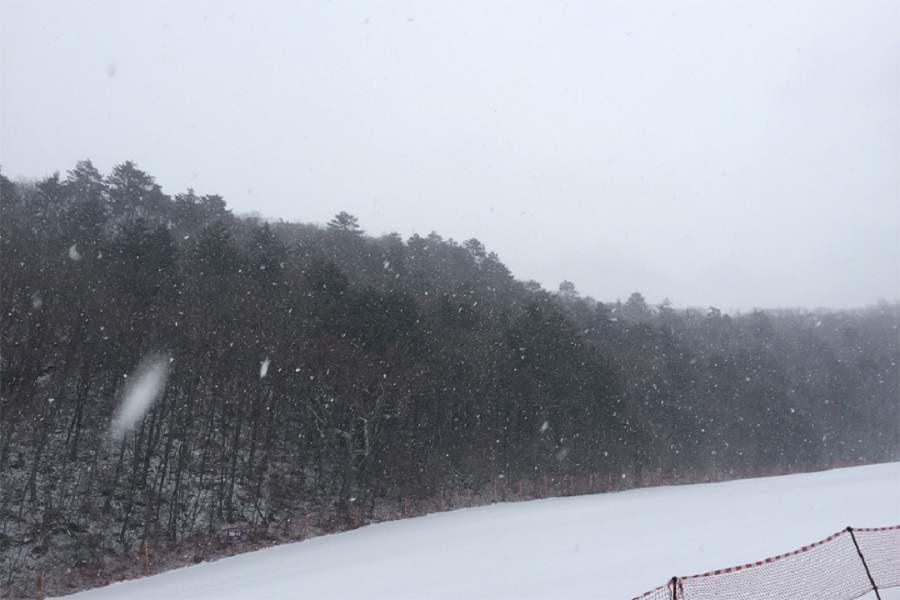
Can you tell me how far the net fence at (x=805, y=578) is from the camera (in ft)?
32.2

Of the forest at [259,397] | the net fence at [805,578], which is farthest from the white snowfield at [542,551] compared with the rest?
the forest at [259,397]

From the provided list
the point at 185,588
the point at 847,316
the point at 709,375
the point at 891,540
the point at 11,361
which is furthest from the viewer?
the point at 847,316

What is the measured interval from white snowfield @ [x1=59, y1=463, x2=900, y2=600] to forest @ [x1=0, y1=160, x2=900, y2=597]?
4.51m

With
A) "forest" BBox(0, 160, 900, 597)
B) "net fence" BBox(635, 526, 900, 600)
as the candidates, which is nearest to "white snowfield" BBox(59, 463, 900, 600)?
"net fence" BBox(635, 526, 900, 600)

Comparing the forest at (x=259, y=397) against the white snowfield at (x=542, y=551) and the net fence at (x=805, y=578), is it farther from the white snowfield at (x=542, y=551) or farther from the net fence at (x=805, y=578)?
the net fence at (x=805, y=578)

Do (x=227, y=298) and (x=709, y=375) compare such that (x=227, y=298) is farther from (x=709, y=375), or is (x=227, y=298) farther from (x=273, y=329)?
(x=709, y=375)

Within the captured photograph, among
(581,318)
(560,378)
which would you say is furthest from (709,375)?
(560,378)

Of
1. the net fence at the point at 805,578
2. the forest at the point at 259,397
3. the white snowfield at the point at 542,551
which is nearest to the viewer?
the net fence at the point at 805,578

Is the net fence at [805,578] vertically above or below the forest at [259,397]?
below

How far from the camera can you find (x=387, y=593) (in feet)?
44.0

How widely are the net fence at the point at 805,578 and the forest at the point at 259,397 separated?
17.4 m

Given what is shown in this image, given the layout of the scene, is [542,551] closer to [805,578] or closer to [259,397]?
[805,578]

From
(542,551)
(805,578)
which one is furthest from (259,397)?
(805,578)

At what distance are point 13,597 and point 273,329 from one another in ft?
50.5
